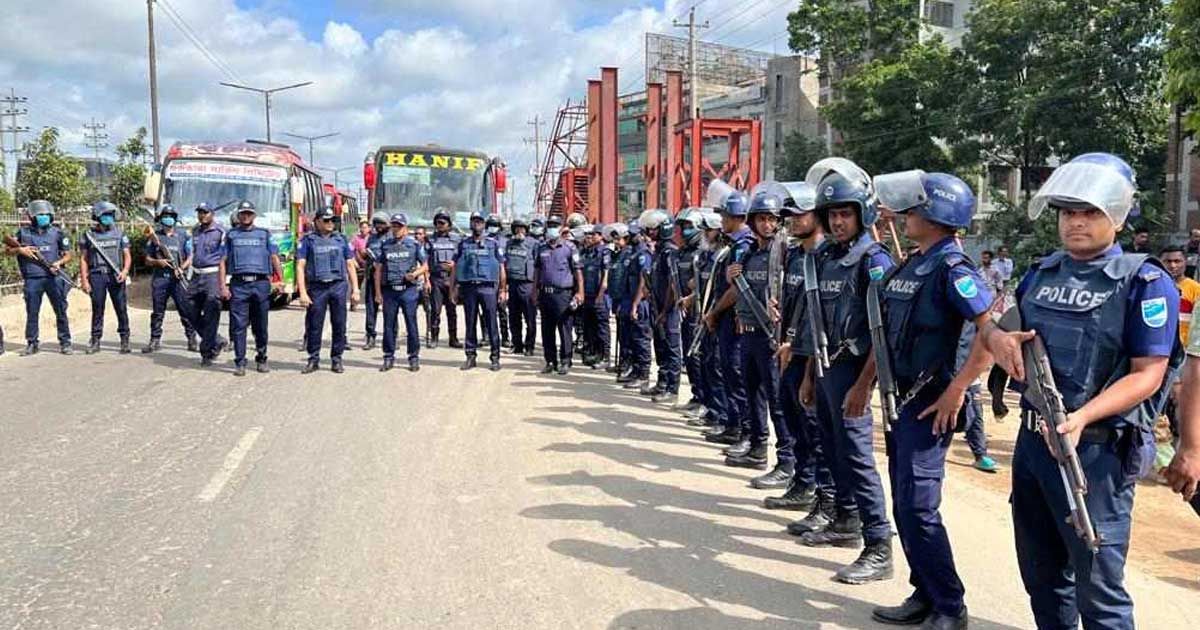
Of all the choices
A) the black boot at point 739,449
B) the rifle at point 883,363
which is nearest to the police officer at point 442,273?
the black boot at point 739,449

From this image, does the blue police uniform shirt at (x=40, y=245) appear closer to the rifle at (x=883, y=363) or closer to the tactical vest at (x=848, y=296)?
the tactical vest at (x=848, y=296)

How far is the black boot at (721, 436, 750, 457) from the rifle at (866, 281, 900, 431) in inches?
109

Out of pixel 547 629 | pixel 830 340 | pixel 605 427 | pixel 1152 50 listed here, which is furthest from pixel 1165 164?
pixel 547 629

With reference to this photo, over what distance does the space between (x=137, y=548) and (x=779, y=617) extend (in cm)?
311

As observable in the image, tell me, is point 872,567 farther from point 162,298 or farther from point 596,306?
point 162,298

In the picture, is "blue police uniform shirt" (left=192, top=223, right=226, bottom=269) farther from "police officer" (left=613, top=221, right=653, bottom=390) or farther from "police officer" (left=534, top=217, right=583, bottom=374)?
"police officer" (left=613, top=221, right=653, bottom=390)

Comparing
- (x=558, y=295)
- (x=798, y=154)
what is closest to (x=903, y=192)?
(x=558, y=295)

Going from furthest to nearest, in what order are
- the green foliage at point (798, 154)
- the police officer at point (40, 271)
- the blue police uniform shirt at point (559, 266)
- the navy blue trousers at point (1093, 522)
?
the green foliage at point (798, 154)
the police officer at point (40, 271)
the blue police uniform shirt at point (559, 266)
the navy blue trousers at point (1093, 522)

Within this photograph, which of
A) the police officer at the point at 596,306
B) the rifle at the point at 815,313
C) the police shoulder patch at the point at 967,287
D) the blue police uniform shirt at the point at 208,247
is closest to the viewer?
the police shoulder patch at the point at 967,287

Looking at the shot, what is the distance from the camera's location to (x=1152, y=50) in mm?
21906

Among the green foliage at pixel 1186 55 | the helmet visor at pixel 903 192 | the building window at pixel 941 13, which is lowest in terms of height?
the helmet visor at pixel 903 192

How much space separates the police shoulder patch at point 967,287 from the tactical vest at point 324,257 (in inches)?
312

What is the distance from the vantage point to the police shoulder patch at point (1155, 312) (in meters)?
2.65

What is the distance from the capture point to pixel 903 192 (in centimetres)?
358
